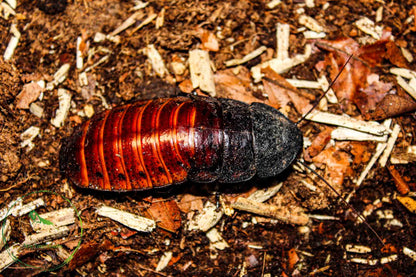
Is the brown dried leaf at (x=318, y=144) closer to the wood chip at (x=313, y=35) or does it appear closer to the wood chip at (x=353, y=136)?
the wood chip at (x=353, y=136)

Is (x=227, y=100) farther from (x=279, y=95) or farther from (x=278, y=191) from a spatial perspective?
(x=278, y=191)

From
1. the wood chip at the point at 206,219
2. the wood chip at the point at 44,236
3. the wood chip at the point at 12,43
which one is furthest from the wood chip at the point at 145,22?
the wood chip at the point at 44,236

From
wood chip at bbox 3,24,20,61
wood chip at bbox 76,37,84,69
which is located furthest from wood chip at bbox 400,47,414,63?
wood chip at bbox 3,24,20,61

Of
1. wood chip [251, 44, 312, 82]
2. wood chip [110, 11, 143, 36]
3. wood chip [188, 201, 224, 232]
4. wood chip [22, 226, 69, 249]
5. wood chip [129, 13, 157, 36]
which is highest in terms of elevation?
wood chip [110, 11, 143, 36]

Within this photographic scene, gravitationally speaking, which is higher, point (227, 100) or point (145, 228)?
point (227, 100)

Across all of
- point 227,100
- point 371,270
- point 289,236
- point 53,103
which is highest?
point 53,103

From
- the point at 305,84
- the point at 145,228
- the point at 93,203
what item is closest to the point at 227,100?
the point at 305,84

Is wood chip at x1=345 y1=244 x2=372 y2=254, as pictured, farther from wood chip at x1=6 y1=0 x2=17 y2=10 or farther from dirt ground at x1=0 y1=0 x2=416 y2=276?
wood chip at x1=6 y1=0 x2=17 y2=10
